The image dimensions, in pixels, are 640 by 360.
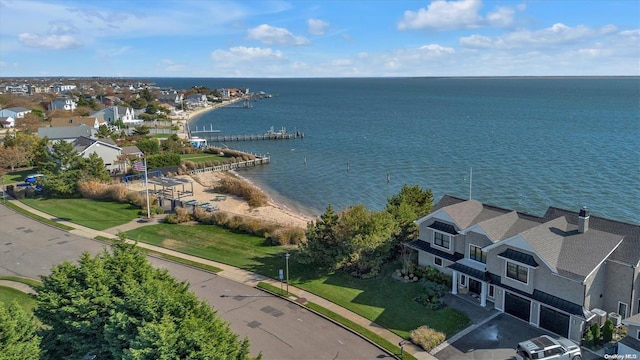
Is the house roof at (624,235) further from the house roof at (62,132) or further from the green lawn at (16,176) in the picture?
the house roof at (62,132)

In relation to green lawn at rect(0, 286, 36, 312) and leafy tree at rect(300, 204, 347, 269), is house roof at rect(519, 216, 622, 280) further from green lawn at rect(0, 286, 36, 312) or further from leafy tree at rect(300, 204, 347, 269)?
green lawn at rect(0, 286, 36, 312)

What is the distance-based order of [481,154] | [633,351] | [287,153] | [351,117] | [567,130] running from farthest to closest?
[351,117] → [567,130] → [287,153] → [481,154] → [633,351]

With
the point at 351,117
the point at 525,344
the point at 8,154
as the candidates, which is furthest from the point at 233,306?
the point at 351,117

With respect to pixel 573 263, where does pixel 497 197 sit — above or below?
below

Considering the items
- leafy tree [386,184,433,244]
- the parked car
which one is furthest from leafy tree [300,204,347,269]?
the parked car

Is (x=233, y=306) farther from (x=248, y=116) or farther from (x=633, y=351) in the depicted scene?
(x=248, y=116)

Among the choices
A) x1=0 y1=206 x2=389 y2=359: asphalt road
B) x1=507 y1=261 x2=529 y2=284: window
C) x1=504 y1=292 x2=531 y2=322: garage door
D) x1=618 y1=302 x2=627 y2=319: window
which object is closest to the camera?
x1=0 y1=206 x2=389 y2=359: asphalt road

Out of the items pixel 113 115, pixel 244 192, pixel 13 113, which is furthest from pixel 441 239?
pixel 13 113
